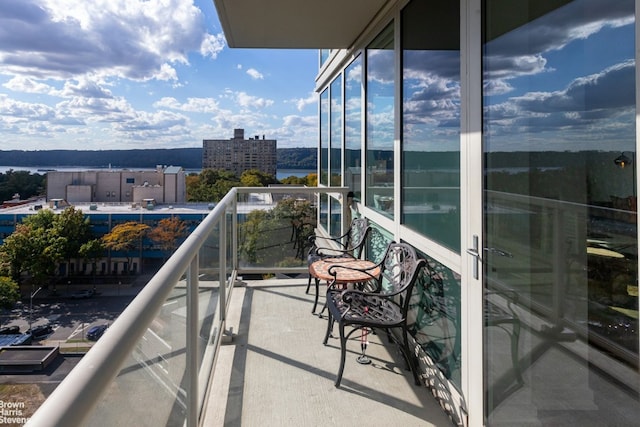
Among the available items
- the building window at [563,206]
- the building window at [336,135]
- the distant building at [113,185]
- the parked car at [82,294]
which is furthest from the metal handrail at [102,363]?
the parked car at [82,294]

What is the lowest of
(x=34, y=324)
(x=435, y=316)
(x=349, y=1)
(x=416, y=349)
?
(x=34, y=324)

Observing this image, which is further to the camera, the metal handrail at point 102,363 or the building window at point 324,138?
the building window at point 324,138

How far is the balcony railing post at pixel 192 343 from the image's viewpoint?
1.53 metres

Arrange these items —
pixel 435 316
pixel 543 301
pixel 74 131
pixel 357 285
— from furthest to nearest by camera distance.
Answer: pixel 74 131
pixel 357 285
pixel 435 316
pixel 543 301

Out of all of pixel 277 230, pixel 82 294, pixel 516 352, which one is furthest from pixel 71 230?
pixel 516 352

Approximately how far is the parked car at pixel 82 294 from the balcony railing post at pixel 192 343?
20706mm

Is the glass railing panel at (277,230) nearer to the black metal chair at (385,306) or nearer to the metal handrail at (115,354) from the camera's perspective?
the black metal chair at (385,306)

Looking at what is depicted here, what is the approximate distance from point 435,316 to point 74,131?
51.4 meters

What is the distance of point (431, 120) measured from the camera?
98.5 inches

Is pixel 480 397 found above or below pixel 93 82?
below

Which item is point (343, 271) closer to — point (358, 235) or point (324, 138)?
point (358, 235)

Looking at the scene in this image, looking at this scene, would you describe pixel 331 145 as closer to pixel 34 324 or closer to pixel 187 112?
pixel 34 324

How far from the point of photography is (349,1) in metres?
3.22

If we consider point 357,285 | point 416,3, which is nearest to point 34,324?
point 357,285
